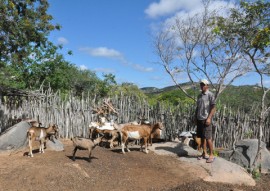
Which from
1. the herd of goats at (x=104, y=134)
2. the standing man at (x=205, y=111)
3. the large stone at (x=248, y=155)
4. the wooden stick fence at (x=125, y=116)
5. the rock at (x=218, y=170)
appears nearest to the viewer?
the rock at (x=218, y=170)

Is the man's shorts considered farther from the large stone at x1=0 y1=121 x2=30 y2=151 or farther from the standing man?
the large stone at x1=0 y1=121 x2=30 y2=151

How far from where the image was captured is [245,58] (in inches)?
446

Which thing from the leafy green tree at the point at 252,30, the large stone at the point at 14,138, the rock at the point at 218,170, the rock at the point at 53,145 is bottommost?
the rock at the point at 218,170

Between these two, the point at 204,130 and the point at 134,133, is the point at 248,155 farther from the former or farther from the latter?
the point at 134,133

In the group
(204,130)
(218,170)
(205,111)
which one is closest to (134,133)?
(204,130)

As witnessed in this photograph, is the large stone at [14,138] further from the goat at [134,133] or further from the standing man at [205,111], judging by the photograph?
the standing man at [205,111]

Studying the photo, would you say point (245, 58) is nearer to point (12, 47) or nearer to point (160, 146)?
point (160, 146)

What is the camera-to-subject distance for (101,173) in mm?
6969

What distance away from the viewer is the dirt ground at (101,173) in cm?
625

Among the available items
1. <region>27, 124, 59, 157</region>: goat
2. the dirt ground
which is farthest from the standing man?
<region>27, 124, 59, 157</region>: goat

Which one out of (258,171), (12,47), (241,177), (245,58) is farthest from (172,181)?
(12,47)

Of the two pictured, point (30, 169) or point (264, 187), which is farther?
point (264, 187)

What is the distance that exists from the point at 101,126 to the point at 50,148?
1932 millimetres

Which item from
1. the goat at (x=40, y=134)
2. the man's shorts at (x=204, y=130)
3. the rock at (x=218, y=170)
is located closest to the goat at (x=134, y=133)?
the rock at (x=218, y=170)
